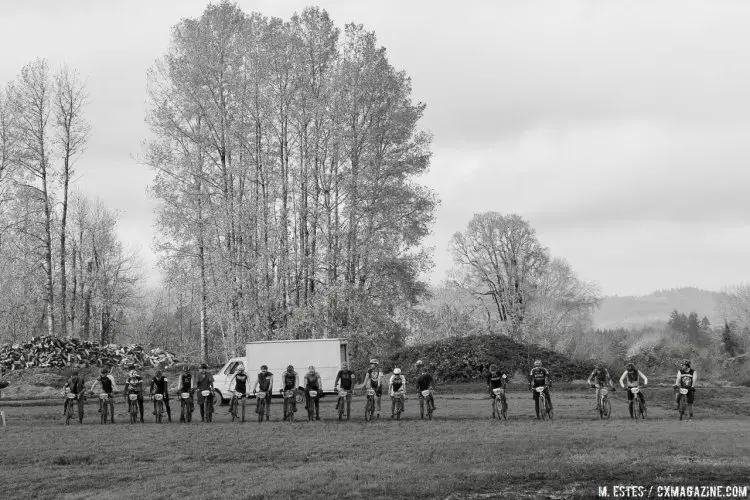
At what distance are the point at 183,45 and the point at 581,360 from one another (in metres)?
30.5

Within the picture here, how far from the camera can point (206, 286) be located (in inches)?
1526

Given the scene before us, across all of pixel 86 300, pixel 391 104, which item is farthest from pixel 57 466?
pixel 86 300

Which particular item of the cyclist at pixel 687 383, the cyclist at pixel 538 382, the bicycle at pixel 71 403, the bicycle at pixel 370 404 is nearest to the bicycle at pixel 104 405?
the bicycle at pixel 71 403

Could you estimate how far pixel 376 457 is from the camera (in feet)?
53.1

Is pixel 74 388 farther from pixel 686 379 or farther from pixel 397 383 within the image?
pixel 686 379

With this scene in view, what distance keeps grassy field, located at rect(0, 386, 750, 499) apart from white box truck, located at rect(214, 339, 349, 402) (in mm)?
7292

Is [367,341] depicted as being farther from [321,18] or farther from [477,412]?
[321,18]

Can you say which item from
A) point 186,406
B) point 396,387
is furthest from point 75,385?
point 396,387

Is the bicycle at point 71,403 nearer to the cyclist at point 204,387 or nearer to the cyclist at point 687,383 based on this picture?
the cyclist at point 204,387

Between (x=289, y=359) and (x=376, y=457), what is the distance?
18745 millimetres

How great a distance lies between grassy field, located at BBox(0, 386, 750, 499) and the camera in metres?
12.6

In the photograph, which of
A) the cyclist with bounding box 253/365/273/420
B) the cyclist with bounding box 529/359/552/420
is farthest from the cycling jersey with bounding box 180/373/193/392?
the cyclist with bounding box 529/359/552/420

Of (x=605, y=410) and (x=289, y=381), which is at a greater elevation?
(x=289, y=381)

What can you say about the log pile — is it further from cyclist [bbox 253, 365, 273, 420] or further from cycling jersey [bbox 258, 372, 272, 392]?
cycling jersey [bbox 258, 372, 272, 392]
